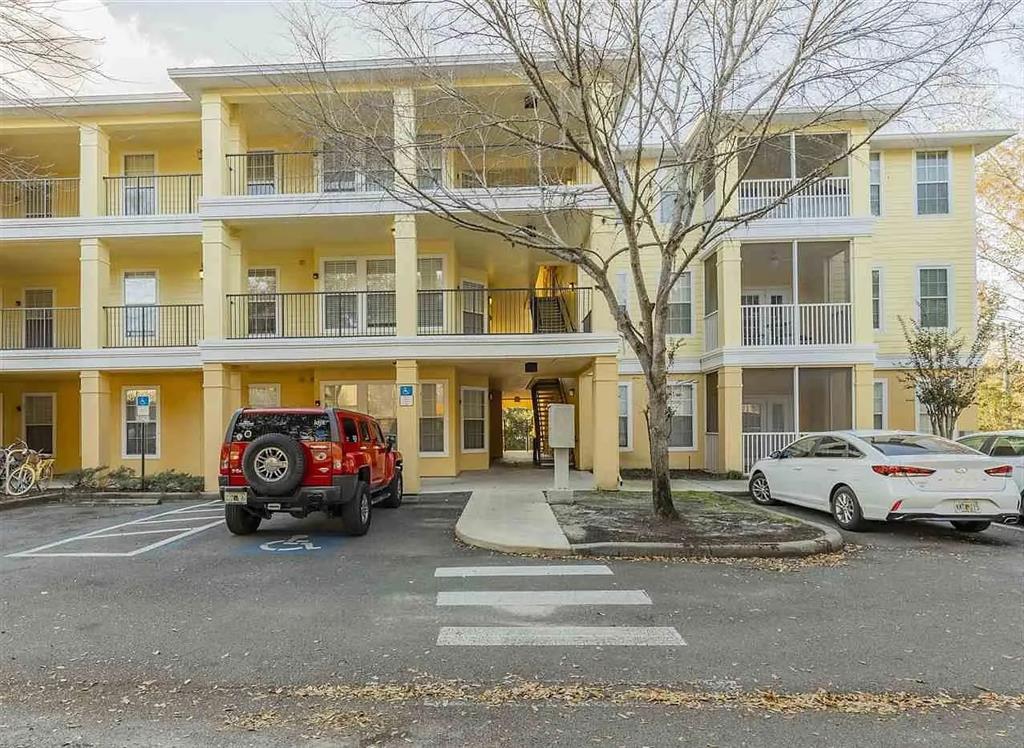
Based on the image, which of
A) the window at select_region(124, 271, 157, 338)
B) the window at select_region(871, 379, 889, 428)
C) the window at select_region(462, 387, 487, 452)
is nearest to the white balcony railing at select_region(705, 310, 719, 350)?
the window at select_region(871, 379, 889, 428)

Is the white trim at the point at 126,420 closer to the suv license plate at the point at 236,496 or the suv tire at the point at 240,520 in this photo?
the suv tire at the point at 240,520

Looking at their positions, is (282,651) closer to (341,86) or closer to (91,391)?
(341,86)

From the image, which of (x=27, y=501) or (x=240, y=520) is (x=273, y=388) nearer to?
(x=27, y=501)

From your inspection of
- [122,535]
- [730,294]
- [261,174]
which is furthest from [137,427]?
[730,294]

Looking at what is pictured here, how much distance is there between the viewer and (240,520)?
9312 millimetres

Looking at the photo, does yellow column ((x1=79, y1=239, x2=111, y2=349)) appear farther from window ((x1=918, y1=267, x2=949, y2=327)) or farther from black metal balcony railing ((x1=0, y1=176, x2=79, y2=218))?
window ((x1=918, y1=267, x2=949, y2=327))

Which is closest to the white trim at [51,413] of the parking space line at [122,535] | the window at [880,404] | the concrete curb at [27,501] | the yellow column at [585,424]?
the concrete curb at [27,501]

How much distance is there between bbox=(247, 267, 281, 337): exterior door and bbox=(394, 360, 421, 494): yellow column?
3922mm

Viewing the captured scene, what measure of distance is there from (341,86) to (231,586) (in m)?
9.47

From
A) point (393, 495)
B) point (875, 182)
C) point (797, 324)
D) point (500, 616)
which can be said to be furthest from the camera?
point (875, 182)

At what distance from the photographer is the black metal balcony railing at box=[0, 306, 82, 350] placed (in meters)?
17.1

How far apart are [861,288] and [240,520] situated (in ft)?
50.0

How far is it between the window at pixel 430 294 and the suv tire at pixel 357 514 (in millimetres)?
6945

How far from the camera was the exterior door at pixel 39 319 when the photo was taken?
56.8 ft
